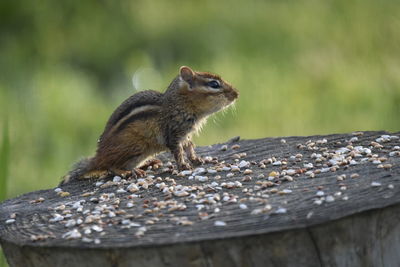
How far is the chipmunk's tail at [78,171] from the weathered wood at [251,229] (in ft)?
2.34

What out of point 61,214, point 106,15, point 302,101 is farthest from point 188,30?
point 61,214

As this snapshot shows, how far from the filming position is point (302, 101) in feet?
25.9

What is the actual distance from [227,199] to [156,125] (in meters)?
1.36

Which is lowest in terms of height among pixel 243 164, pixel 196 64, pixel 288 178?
pixel 288 178

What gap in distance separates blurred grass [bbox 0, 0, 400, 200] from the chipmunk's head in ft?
4.95

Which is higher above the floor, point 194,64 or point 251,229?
point 194,64

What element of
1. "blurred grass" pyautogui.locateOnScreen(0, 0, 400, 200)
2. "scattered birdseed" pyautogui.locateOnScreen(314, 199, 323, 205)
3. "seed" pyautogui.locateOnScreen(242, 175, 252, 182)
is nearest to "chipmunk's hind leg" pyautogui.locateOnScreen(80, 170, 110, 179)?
"seed" pyautogui.locateOnScreen(242, 175, 252, 182)

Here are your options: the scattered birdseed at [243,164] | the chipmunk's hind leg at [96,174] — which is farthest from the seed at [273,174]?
the chipmunk's hind leg at [96,174]

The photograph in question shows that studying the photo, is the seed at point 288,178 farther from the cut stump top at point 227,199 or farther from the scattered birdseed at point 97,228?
the scattered birdseed at point 97,228

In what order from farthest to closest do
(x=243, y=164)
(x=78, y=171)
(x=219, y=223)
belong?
1. (x=78, y=171)
2. (x=243, y=164)
3. (x=219, y=223)

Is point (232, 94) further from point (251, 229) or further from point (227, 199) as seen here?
point (251, 229)

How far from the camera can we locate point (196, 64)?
8859 mm

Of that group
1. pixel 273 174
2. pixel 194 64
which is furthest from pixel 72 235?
pixel 194 64

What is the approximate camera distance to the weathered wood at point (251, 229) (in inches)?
109
